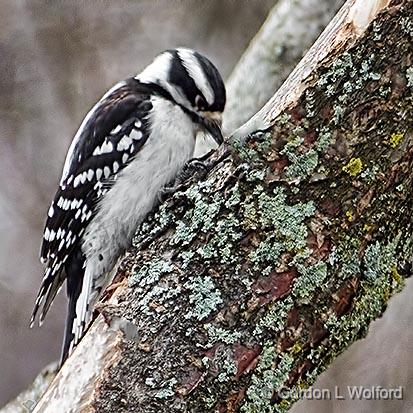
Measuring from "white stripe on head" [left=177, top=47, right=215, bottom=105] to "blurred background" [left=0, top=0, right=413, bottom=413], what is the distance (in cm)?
202

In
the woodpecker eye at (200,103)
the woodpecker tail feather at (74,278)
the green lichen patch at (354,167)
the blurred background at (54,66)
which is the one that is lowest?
the green lichen patch at (354,167)

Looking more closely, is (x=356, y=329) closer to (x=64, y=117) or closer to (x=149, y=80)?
(x=149, y=80)

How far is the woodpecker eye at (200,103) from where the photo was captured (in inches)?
110

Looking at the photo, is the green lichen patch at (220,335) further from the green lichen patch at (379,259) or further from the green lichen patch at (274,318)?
the green lichen patch at (379,259)

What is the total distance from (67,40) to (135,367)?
3443mm

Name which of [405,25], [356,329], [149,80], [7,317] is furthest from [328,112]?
[7,317]

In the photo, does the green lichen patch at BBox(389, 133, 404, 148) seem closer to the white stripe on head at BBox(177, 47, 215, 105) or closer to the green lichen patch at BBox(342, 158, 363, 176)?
the green lichen patch at BBox(342, 158, 363, 176)

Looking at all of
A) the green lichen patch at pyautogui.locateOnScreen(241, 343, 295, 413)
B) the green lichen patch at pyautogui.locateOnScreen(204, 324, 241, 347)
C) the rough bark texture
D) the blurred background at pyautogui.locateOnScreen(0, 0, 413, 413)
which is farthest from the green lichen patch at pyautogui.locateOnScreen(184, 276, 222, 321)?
the blurred background at pyautogui.locateOnScreen(0, 0, 413, 413)

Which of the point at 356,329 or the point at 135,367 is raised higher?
the point at 135,367

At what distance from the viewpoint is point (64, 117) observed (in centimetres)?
496

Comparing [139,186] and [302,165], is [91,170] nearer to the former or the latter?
[139,186]

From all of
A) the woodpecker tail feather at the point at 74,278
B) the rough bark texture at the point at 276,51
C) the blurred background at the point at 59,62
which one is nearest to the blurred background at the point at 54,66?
the blurred background at the point at 59,62

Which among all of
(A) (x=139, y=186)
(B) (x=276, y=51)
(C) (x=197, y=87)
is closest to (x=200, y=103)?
(C) (x=197, y=87)

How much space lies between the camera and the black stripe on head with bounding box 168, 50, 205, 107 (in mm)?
2812
